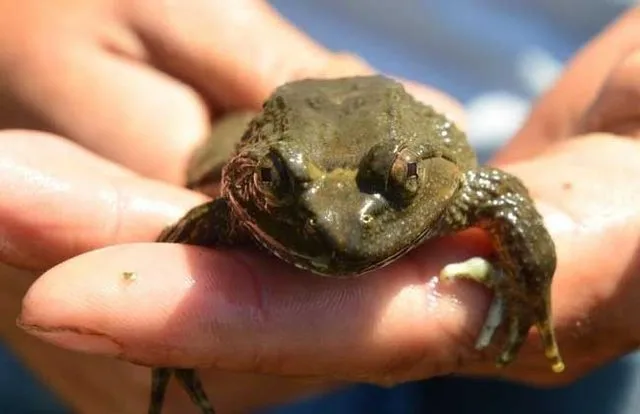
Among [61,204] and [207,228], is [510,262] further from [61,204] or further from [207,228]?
[61,204]

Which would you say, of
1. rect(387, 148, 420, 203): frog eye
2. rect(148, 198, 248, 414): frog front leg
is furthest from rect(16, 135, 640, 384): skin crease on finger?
rect(387, 148, 420, 203): frog eye

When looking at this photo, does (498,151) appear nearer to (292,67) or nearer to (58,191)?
Answer: (292,67)

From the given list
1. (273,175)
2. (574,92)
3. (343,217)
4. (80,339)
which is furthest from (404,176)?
(574,92)

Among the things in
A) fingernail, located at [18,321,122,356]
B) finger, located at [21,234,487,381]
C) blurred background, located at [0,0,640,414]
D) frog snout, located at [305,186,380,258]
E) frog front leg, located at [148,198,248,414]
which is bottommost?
fingernail, located at [18,321,122,356]

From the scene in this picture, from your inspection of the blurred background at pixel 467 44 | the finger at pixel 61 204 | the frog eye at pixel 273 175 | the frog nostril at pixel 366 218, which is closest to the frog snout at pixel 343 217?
the frog nostril at pixel 366 218

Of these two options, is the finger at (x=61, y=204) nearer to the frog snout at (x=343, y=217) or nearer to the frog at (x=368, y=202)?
the frog at (x=368, y=202)

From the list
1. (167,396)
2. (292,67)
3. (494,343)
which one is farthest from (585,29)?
(167,396)

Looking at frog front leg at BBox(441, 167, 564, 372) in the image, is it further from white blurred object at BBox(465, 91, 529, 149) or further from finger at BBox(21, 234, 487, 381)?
white blurred object at BBox(465, 91, 529, 149)
